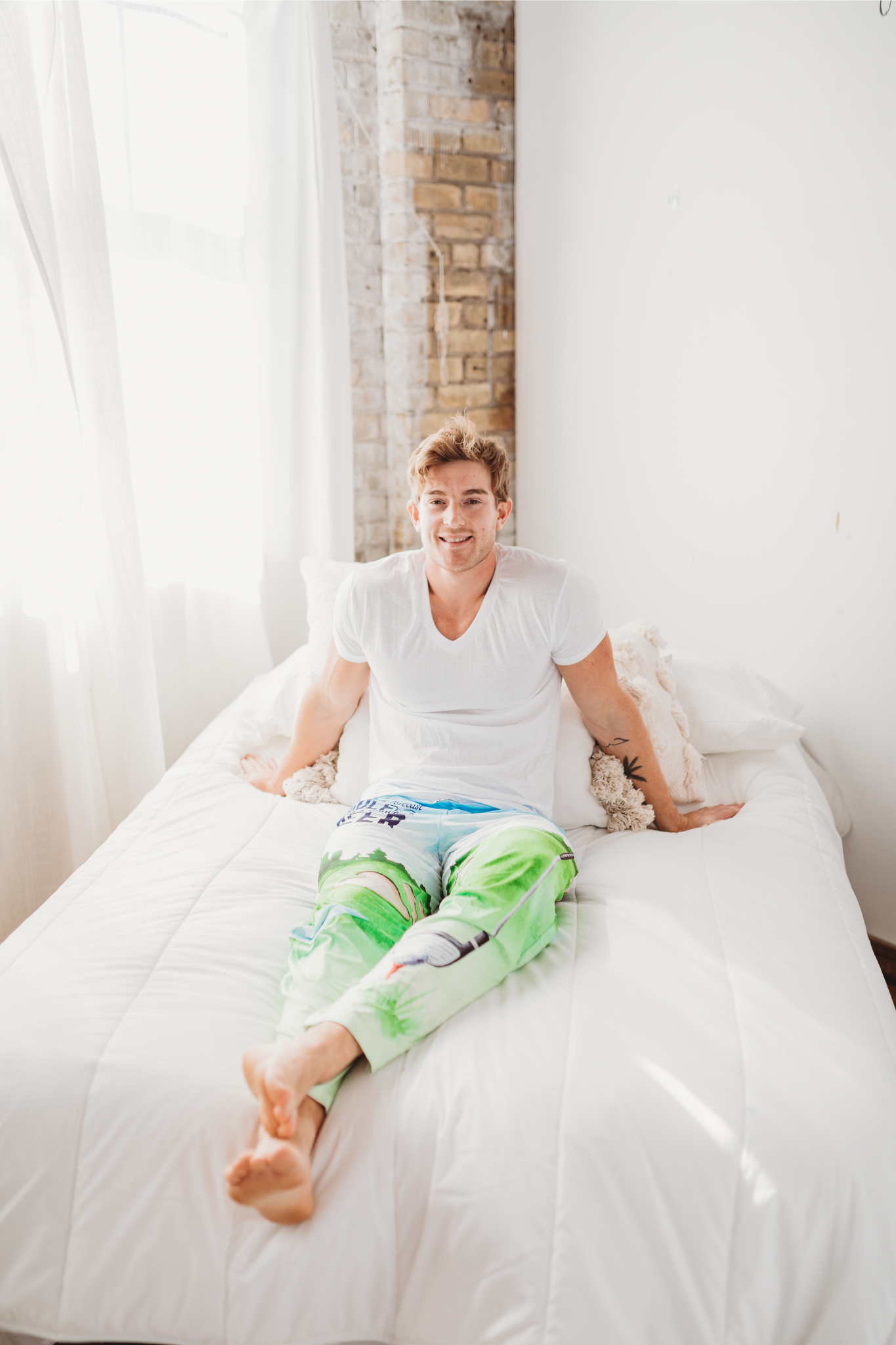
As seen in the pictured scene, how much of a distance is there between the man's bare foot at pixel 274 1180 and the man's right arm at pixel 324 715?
3.06 ft

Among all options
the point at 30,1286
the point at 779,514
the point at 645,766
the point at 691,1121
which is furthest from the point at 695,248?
Result: the point at 30,1286

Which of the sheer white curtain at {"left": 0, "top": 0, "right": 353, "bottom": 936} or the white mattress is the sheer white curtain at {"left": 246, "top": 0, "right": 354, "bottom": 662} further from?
the white mattress

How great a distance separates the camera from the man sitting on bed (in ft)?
3.97

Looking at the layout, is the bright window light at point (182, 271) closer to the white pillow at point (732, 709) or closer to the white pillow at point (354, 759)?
the white pillow at point (354, 759)

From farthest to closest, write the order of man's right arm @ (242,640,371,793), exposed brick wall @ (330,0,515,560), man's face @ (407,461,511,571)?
exposed brick wall @ (330,0,515,560)
man's right arm @ (242,640,371,793)
man's face @ (407,461,511,571)

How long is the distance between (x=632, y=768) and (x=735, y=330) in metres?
1.12

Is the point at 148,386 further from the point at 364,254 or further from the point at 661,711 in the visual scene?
the point at 661,711

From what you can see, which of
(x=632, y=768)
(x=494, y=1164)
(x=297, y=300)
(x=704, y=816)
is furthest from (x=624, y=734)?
(x=297, y=300)

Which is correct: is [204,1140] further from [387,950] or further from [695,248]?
[695,248]

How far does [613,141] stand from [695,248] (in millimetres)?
441

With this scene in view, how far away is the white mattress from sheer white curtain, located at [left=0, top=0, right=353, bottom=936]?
1.01 metres

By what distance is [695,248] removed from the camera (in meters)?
2.23

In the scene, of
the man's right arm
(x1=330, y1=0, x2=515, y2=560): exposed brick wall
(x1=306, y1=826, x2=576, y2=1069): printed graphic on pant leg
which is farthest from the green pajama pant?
(x1=330, y1=0, x2=515, y2=560): exposed brick wall

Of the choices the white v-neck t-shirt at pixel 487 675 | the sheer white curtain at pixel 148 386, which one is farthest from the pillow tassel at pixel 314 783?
the sheer white curtain at pixel 148 386
